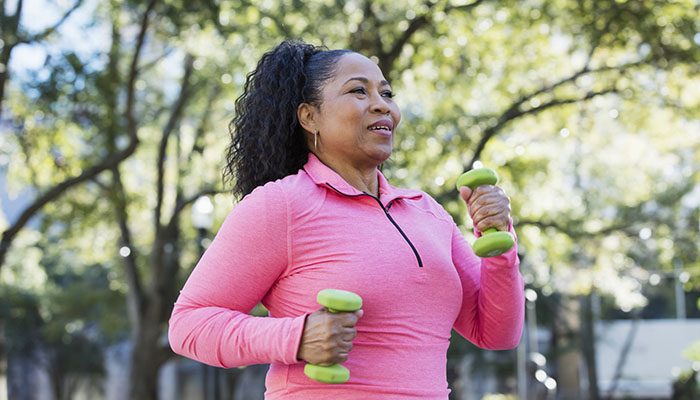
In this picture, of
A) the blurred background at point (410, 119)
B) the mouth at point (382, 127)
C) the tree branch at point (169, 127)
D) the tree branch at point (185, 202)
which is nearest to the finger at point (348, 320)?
the mouth at point (382, 127)

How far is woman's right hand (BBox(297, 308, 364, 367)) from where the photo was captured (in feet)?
5.17

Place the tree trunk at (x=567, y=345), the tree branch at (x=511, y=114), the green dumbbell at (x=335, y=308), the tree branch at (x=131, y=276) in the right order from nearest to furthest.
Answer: the green dumbbell at (x=335, y=308), the tree branch at (x=511, y=114), the tree branch at (x=131, y=276), the tree trunk at (x=567, y=345)

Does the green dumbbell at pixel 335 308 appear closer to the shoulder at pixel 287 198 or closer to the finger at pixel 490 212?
the shoulder at pixel 287 198

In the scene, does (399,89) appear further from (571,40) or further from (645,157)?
(645,157)

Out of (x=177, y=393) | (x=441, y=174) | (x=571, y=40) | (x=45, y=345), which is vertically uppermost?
(x=571, y=40)

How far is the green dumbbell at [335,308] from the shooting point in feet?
5.12

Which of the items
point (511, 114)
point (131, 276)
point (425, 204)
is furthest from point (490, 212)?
point (131, 276)

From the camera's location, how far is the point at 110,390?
92.9 ft

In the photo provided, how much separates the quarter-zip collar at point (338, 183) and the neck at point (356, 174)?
0.03 m

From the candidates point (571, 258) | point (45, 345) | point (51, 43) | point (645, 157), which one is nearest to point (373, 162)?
point (51, 43)

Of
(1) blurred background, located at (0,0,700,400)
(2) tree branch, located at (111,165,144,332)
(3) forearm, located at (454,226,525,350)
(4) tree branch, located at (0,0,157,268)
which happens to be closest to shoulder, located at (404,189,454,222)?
(3) forearm, located at (454,226,525,350)

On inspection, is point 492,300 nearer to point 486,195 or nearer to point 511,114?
point 486,195

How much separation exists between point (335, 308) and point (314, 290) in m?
0.18

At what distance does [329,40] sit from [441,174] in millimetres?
2778
